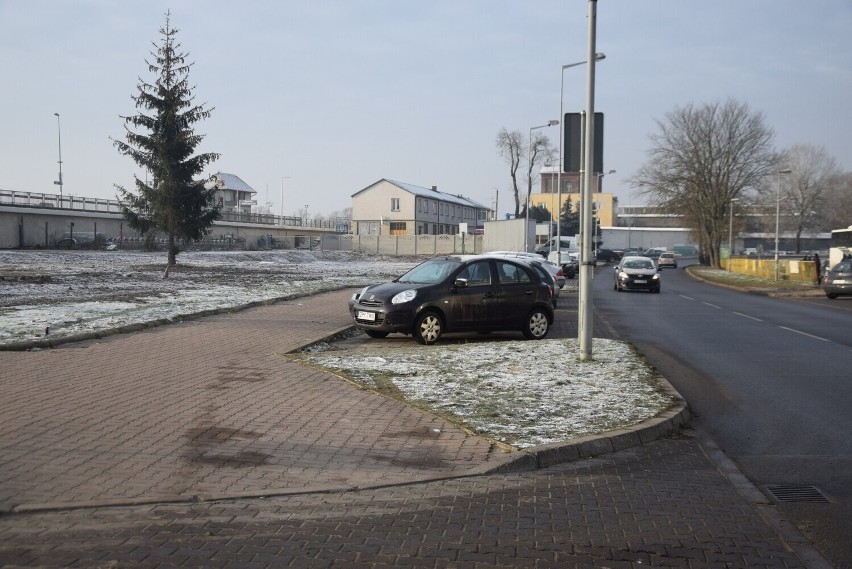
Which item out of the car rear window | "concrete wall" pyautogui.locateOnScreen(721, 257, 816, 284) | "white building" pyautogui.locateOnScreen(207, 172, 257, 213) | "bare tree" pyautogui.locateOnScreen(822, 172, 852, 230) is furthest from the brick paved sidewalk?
"white building" pyautogui.locateOnScreen(207, 172, 257, 213)

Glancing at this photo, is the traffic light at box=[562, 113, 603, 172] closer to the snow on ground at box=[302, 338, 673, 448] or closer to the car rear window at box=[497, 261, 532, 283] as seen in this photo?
the snow on ground at box=[302, 338, 673, 448]

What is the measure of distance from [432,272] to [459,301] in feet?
3.28

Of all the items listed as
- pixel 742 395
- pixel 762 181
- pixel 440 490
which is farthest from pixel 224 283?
pixel 762 181

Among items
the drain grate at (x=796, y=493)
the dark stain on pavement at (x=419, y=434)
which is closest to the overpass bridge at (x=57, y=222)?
the dark stain on pavement at (x=419, y=434)

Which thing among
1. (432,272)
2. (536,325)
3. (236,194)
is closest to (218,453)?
(432,272)

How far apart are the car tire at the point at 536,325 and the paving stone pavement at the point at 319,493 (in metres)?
6.73

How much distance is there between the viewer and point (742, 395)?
9727 mm

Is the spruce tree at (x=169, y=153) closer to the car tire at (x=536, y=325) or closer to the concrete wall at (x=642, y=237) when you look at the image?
the car tire at (x=536, y=325)

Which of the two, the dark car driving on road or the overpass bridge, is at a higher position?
the overpass bridge

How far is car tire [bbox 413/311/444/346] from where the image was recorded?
13836 millimetres

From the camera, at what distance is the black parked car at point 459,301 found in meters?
13.8

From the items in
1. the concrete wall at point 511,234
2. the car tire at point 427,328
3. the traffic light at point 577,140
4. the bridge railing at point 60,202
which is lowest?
the car tire at point 427,328

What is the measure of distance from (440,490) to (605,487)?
123cm

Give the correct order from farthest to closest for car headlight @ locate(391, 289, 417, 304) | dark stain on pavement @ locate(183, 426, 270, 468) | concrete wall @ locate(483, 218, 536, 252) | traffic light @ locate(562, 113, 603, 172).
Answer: concrete wall @ locate(483, 218, 536, 252) < car headlight @ locate(391, 289, 417, 304) < traffic light @ locate(562, 113, 603, 172) < dark stain on pavement @ locate(183, 426, 270, 468)
